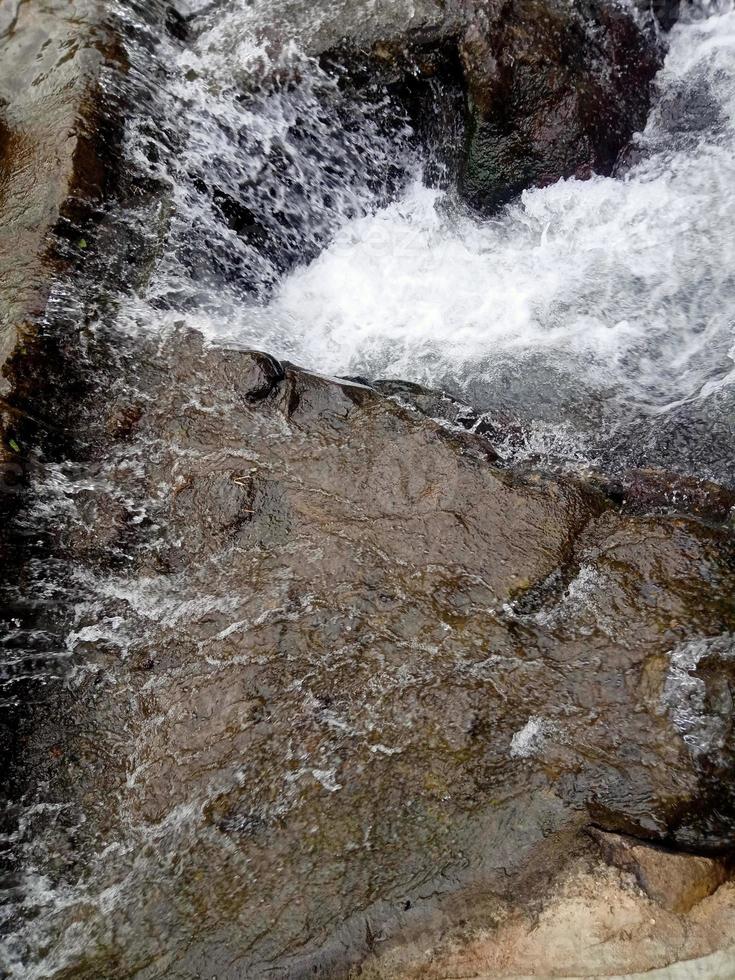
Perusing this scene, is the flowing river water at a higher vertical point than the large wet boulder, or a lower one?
higher

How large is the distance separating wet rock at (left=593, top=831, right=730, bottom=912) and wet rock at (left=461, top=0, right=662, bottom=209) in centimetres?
453

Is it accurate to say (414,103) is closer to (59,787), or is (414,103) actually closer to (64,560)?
(64,560)

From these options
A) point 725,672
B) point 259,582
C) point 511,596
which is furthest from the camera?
point 259,582

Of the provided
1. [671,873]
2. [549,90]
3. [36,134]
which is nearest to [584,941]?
[671,873]

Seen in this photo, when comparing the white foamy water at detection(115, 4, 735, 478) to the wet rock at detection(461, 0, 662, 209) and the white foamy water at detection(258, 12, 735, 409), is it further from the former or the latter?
the wet rock at detection(461, 0, 662, 209)

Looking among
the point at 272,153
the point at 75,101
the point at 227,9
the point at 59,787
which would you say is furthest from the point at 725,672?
the point at 227,9

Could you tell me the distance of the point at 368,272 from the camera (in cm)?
576

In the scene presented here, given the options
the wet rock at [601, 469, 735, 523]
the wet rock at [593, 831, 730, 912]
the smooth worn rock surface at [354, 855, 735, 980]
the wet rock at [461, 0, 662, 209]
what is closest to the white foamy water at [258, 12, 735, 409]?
the wet rock at [461, 0, 662, 209]

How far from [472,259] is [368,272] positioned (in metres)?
0.88

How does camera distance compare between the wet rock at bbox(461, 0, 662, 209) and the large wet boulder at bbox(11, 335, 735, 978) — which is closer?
the large wet boulder at bbox(11, 335, 735, 978)

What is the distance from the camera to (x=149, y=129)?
504 centimetres

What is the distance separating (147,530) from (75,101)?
3.15 meters

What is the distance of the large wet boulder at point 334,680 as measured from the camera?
130 inches

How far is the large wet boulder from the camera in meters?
3.31
